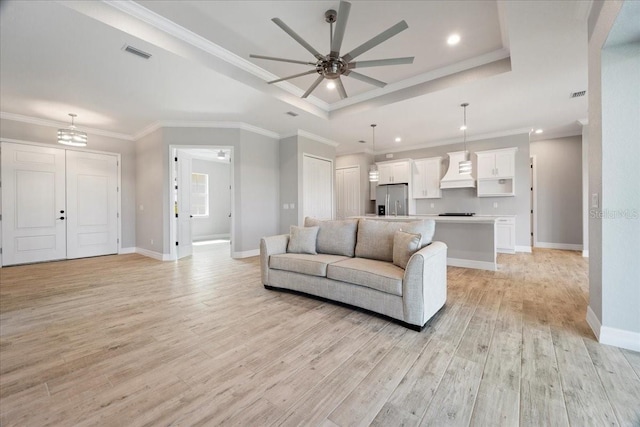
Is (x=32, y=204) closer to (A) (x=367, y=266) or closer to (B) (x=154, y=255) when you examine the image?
(B) (x=154, y=255)

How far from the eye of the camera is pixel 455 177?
6.61m

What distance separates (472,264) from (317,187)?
3737 millimetres

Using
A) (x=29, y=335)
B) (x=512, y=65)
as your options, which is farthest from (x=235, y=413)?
(x=512, y=65)

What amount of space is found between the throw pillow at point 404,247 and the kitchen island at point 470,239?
236 cm

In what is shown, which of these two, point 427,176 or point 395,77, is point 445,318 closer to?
point 395,77

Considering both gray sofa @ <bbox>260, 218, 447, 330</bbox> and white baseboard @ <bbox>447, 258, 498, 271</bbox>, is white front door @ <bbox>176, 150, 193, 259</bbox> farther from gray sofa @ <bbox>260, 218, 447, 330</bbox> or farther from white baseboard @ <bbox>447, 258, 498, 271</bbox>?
white baseboard @ <bbox>447, 258, 498, 271</bbox>

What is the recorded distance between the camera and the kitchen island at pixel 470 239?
4402 millimetres

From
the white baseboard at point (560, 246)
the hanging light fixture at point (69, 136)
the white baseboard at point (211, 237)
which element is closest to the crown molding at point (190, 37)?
the hanging light fixture at point (69, 136)

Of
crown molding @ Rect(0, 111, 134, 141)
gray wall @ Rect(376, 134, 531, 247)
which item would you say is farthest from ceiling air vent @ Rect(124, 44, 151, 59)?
gray wall @ Rect(376, 134, 531, 247)

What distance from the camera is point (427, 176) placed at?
23.7ft

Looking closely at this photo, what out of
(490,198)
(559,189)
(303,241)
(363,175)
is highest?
(363,175)

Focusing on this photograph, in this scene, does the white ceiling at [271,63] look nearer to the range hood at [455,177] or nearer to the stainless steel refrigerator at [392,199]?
the range hood at [455,177]

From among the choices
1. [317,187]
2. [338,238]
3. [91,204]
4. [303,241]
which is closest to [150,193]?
[91,204]

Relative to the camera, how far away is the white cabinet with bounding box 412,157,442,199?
23.2 feet
